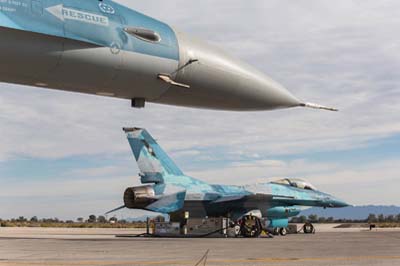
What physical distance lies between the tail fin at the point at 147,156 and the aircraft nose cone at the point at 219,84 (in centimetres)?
2062

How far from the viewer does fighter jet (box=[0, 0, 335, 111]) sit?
5.77m

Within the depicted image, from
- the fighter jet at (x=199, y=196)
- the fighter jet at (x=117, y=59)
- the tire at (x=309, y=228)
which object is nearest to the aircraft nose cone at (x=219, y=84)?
the fighter jet at (x=117, y=59)

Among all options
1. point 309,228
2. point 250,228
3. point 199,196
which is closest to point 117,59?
point 250,228

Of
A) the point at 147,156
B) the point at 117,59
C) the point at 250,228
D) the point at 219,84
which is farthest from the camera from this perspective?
the point at 147,156

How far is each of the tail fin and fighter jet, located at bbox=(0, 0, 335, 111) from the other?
20742 millimetres

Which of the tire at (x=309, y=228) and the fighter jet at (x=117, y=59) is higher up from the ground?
the fighter jet at (x=117, y=59)

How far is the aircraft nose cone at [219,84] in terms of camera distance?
6766 mm

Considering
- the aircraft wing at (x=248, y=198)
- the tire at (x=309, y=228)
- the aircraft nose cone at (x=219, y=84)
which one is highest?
the aircraft nose cone at (x=219, y=84)

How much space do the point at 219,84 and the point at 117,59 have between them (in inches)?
58.0

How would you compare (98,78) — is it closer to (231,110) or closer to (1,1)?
(1,1)

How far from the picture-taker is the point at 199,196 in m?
28.6

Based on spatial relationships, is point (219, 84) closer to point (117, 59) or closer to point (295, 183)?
Result: point (117, 59)

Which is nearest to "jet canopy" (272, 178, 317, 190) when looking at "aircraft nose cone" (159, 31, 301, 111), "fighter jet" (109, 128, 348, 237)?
"fighter jet" (109, 128, 348, 237)

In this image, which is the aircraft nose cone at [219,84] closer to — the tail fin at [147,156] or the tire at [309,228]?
the tail fin at [147,156]
